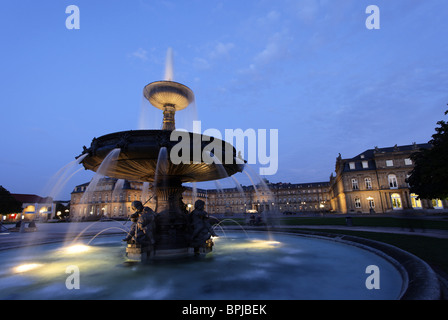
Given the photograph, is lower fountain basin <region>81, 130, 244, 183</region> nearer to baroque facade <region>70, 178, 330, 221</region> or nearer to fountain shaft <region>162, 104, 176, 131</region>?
fountain shaft <region>162, 104, 176, 131</region>


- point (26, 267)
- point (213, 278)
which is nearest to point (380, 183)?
point (213, 278)

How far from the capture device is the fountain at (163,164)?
6609mm

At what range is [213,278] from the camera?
439 cm

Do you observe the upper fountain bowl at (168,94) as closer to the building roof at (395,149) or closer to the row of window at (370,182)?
the row of window at (370,182)

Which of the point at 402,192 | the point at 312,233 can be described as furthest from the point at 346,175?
the point at 312,233

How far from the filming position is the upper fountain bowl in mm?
9000

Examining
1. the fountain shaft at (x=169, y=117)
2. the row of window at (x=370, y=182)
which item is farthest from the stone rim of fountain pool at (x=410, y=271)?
the row of window at (x=370, y=182)

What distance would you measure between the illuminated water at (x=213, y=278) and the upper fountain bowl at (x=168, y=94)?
6411mm

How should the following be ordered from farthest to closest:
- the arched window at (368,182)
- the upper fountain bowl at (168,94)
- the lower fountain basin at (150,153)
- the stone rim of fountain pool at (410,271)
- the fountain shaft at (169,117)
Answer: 1. the arched window at (368,182)
2. the fountain shaft at (169,117)
3. the upper fountain bowl at (168,94)
4. the lower fountain basin at (150,153)
5. the stone rim of fountain pool at (410,271)

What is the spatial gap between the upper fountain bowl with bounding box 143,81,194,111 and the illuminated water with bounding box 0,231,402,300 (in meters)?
6.41

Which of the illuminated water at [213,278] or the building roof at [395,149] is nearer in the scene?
the illuminated water at [213,278]

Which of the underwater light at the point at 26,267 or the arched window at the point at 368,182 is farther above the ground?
the arched window at the point at 368,182

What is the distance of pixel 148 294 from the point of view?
3574mm

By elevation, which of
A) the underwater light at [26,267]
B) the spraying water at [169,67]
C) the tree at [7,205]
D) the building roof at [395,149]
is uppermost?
the building roof at [395,149]
